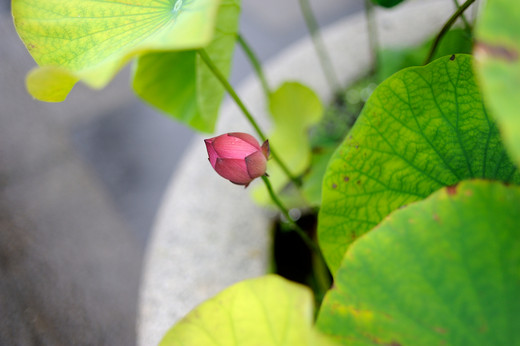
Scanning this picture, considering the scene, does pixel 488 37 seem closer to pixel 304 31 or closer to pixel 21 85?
pixel 21 85

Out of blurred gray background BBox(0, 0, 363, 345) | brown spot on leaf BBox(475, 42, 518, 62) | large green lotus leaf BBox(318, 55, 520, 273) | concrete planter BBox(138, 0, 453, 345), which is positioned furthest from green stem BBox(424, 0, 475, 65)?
blurred gray background BBox(0, 0, 363, 345)

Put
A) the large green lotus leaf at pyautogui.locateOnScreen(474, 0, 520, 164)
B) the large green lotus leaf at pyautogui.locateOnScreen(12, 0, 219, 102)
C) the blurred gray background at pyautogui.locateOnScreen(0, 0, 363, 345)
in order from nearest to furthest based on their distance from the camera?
the large green lotus leaf at pyautogui.locateOnScreen(474, 0, 520, 164) < the large green lotus leaf at pyautogui.locateOnScreen(12, 0, 219, 102) < the blurred gray background at pyautogui.locateOnScreen(0, 0, 363, 345)

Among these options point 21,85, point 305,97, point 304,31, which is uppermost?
point 21,85

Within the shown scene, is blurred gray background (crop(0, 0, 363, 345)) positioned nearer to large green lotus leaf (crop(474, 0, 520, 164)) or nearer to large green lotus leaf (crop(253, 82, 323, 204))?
large green lotus leaf (crop(253, 82, 323, 204))

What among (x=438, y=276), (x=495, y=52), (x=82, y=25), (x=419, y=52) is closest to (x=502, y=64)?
(x=495, y=52)

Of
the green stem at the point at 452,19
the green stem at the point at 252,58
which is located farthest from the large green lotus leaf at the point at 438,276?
the green stem at the point at 252,58

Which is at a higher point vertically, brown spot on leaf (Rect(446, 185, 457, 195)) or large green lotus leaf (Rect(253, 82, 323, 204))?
brown spot on leaf (Rect(446, 185, 457, 195))

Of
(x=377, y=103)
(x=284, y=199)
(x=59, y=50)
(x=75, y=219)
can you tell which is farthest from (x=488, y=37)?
(x=75, y=219)
